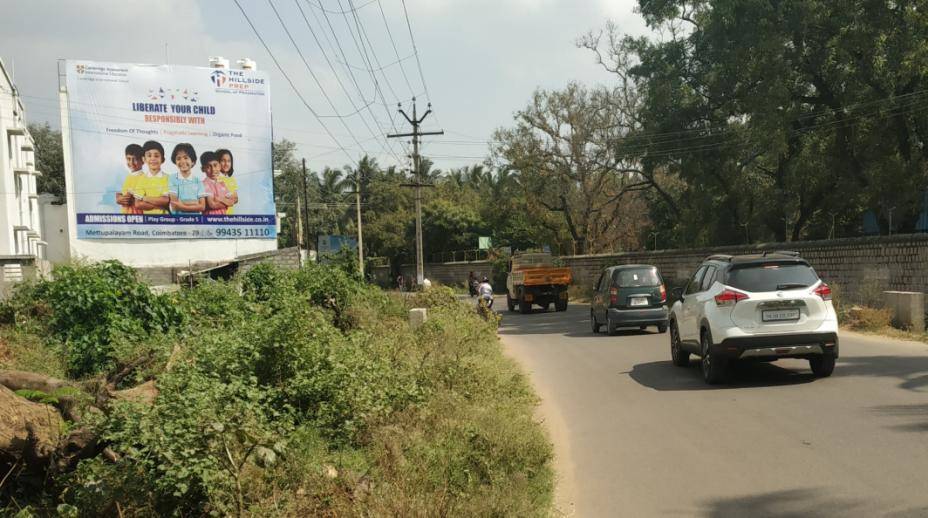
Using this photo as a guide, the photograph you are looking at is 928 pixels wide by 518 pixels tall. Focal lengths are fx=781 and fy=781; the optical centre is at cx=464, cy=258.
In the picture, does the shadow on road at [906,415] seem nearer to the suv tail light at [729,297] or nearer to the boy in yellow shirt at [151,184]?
the suv tail light at [729,297]

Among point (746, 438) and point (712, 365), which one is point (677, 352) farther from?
point (746, 438)

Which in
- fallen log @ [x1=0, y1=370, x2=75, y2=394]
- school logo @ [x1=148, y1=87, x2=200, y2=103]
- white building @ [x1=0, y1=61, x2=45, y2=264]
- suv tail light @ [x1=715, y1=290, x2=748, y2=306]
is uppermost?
school logo @ [x1=148, y1=87, x2=200, y2=103]

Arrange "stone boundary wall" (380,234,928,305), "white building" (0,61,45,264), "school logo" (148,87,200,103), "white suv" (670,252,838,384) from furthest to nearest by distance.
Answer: "school logo" (148,87,200,103)
"white building" (0,61,45,264)
"stone boundary wall" (380,234,928,305)
"white suv" (670,252,838,384)

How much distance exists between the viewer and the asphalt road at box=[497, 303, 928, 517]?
5.88 meters

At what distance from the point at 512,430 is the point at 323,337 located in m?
2.79

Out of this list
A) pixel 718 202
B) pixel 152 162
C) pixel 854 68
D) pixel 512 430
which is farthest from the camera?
pixel 152 162

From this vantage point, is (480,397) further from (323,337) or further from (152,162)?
(152,162)

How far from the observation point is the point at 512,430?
723cm

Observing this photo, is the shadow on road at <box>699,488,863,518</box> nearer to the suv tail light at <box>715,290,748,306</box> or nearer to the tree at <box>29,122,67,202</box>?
the suv tail light at <box>715,290,748,306</box>

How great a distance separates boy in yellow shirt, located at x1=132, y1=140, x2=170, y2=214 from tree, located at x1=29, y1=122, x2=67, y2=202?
59.2ft

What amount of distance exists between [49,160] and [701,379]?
5700 cm

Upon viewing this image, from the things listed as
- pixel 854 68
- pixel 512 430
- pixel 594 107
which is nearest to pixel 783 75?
pixel 854 68

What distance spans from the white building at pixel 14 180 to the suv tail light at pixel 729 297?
26415 millimetres

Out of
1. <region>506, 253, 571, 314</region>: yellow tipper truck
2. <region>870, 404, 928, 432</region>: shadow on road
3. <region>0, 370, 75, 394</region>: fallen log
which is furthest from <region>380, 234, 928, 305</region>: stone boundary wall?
<region>0, 370, 75, 394</region>: fallen log
